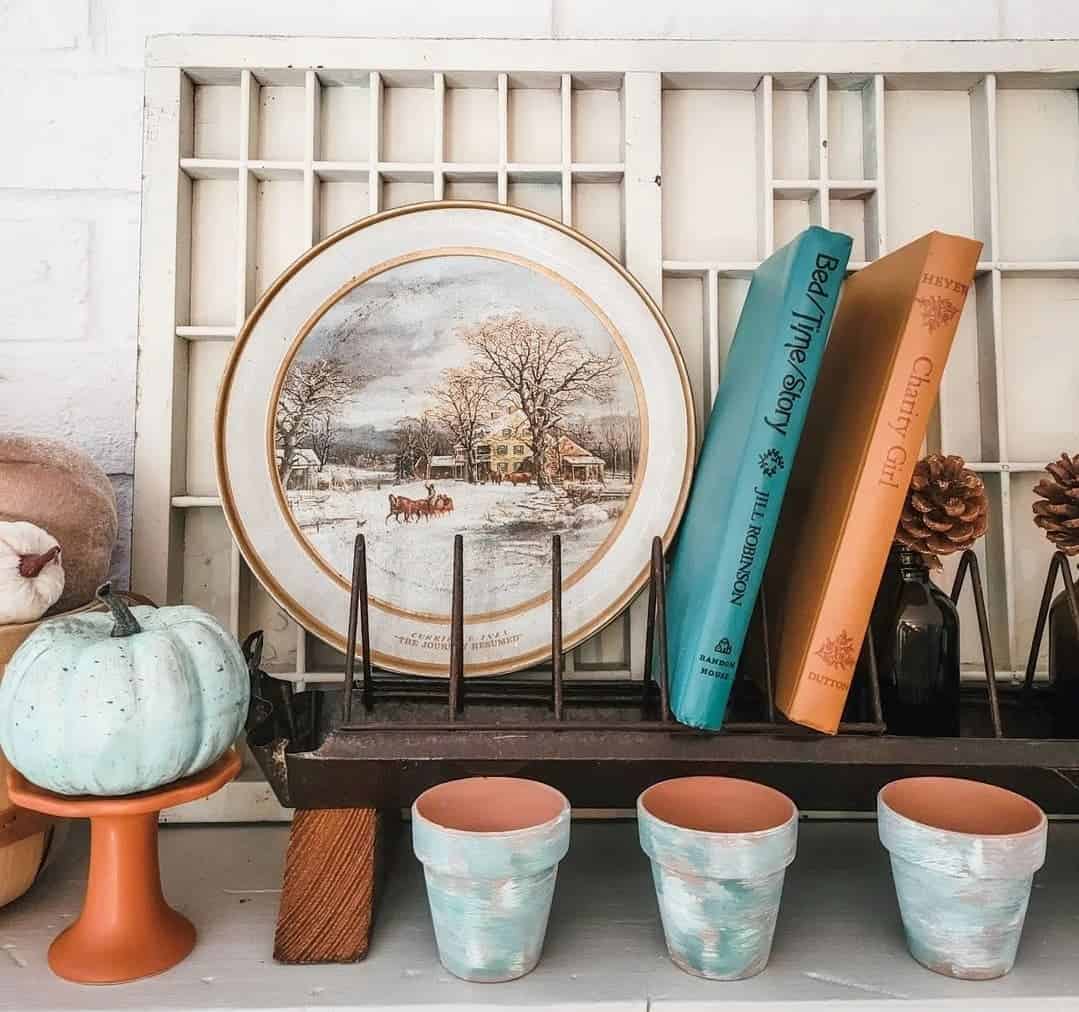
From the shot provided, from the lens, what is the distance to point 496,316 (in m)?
0.75

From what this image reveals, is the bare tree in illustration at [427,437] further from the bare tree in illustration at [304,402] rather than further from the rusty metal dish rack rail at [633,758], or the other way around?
Result: the rusty metal dish rack rail at [633,758]

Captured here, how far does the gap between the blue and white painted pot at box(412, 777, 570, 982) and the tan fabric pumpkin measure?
12.5 inches

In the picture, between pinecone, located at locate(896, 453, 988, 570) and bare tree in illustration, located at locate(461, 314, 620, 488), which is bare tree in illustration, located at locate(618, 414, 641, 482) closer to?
bare tree in illustration, located at locate(461, 314, 620, 488)

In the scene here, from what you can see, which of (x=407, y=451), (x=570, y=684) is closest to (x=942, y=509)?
(x=570, y=684)

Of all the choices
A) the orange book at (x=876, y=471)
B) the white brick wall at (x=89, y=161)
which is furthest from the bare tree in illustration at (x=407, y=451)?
the orange book at (x=876, y=471)

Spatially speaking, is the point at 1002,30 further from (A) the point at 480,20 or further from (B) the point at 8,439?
(B) the point at 8,439

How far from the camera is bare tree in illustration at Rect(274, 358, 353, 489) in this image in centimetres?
73

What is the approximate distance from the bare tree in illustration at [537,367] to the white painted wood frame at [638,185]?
0.32ft

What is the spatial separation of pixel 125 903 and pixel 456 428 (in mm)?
429

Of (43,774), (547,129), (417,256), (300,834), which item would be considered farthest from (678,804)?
(547,129)

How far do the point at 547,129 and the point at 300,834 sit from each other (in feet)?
2.11

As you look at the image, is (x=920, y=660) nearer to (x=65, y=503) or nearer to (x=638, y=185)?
(x=638, y=185)

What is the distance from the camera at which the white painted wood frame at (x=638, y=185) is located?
755mm

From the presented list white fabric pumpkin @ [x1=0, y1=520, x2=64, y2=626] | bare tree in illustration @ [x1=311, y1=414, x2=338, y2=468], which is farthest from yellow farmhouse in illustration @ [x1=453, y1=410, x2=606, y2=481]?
white fabric pumpkin @ [x1=0, y1=520, x2=64, y2=626]
